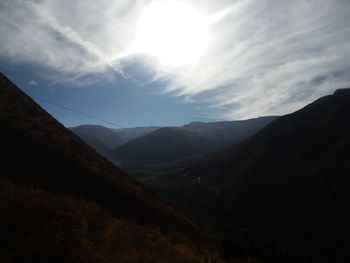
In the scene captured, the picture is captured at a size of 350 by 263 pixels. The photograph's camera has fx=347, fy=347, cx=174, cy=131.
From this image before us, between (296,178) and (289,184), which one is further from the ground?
(296,178)

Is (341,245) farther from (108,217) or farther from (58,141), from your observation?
(58,141)

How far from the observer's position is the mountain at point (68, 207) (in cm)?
1858

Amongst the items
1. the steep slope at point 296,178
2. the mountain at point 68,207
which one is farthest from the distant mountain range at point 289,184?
the mountain at point 68,207

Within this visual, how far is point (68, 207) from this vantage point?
86.4 feet

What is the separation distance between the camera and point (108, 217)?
32.5m

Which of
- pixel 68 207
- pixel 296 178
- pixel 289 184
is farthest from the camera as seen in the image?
pixel 296 178

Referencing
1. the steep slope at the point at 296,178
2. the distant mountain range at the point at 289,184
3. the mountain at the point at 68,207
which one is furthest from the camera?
the steep slope at the point at 296,178

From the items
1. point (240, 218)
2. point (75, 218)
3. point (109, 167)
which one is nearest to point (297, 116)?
point (240, 218)

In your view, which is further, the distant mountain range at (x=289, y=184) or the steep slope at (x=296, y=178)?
the steep slope at (x=296, y=178)

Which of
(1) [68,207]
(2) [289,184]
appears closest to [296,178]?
(2) [289,184]

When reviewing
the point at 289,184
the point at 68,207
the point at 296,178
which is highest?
the point at 68,207

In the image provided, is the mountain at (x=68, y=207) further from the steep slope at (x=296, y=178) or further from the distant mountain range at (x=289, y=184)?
the steep slope at (x=296, y=178)

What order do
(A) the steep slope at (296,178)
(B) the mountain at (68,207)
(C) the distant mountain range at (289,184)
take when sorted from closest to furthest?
(B) the mountain at (68,207), (C) the distant mountain range at (289,184), (A) the steep slope at (296,178)

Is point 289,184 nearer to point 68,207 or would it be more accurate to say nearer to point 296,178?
point 296,178
